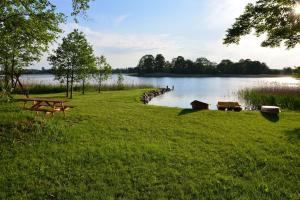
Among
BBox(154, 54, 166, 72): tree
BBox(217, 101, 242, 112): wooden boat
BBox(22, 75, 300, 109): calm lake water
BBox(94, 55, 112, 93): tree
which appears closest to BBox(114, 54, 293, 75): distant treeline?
BBox(154, 54, 166, 72): tree

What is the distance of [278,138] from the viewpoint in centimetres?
994

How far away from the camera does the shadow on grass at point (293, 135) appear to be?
9.80 m

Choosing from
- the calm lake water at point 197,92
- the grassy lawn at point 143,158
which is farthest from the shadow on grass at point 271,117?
the calm lake water at point 197,92

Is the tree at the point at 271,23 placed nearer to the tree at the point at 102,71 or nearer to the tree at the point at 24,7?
the tree at the point at 24,7

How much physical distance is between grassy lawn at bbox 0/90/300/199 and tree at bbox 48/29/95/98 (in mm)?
11193

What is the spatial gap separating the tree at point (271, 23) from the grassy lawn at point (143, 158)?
13.7ft

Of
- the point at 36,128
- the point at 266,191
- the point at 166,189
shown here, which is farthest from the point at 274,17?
the point at 36,128

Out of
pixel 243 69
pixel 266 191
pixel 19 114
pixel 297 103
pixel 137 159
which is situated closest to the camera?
pixel 266 191

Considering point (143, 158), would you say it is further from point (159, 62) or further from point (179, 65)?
point (179, 65)

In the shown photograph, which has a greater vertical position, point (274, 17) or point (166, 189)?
point (274, 17)

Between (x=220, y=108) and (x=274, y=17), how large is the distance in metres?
6.05

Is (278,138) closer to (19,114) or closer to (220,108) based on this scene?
(220,108)

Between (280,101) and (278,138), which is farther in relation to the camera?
(280,101)

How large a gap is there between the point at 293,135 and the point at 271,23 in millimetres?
5191
